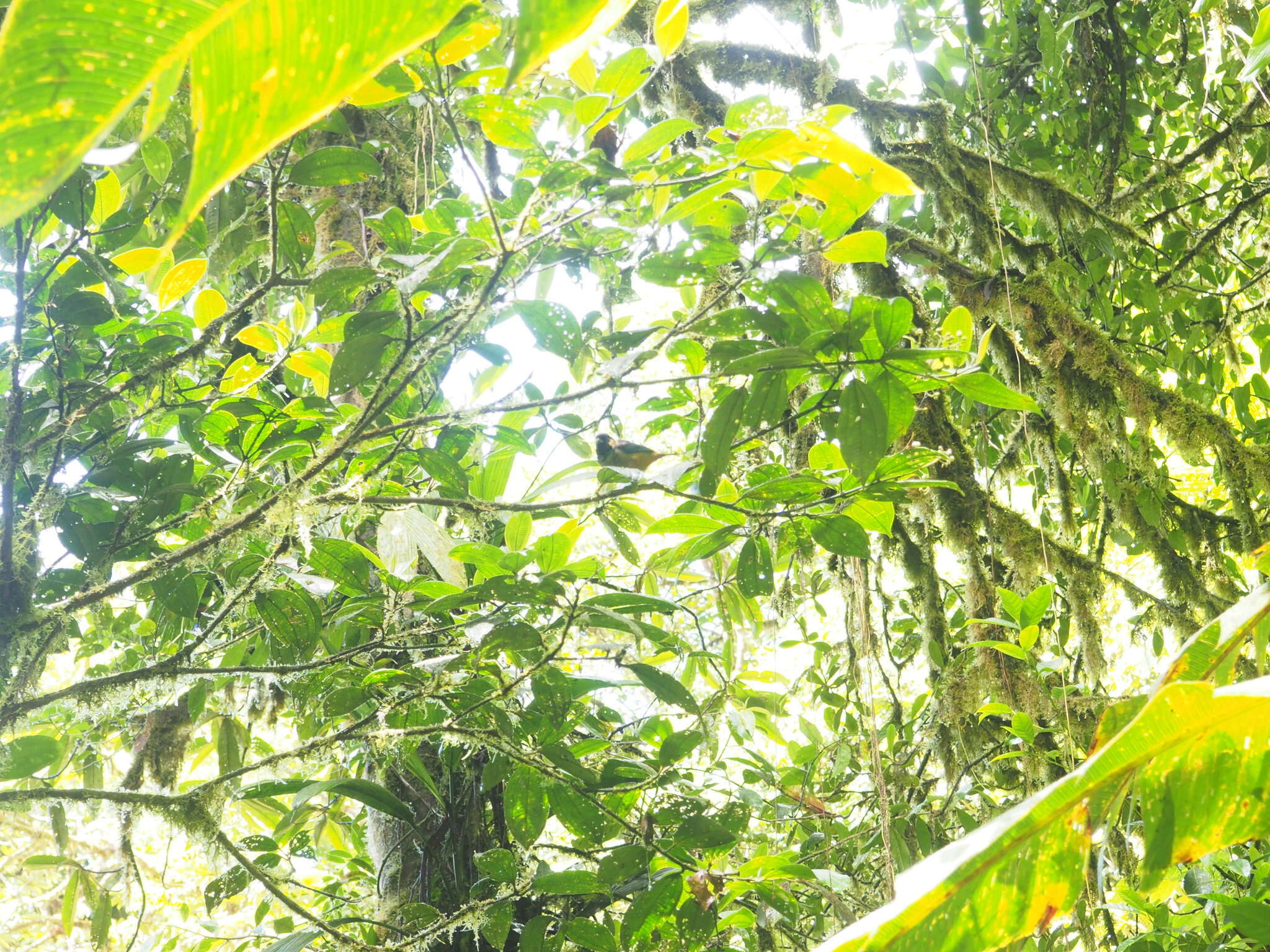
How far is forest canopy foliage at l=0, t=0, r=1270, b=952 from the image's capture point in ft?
1.18

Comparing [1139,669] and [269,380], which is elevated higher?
[269,380]

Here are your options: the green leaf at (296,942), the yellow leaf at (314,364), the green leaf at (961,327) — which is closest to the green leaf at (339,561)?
the yellow leaf at (314,364)

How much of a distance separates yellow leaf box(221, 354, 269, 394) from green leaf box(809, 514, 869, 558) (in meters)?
0.76

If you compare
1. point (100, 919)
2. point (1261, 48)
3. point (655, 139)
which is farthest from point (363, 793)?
point (1261, 48)

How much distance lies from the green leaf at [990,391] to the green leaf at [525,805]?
0.73 metres

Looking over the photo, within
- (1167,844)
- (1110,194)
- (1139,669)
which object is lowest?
(1139,669)

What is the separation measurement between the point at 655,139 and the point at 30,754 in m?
1.01

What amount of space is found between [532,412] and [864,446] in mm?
504

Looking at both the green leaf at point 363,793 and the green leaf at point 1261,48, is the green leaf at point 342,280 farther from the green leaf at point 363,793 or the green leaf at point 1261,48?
the green leaf at point 1261,48

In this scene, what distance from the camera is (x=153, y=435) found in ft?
3.86

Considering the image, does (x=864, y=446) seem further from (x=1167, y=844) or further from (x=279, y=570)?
(x=279, y=570)

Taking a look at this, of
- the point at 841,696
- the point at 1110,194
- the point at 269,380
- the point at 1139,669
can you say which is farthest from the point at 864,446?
the point at 1139,669

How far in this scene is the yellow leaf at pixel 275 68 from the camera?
0.18 m

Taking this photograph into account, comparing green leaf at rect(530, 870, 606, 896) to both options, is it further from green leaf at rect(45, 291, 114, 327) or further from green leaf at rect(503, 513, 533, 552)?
green leaf at rect(45, 291, 114, 327)
